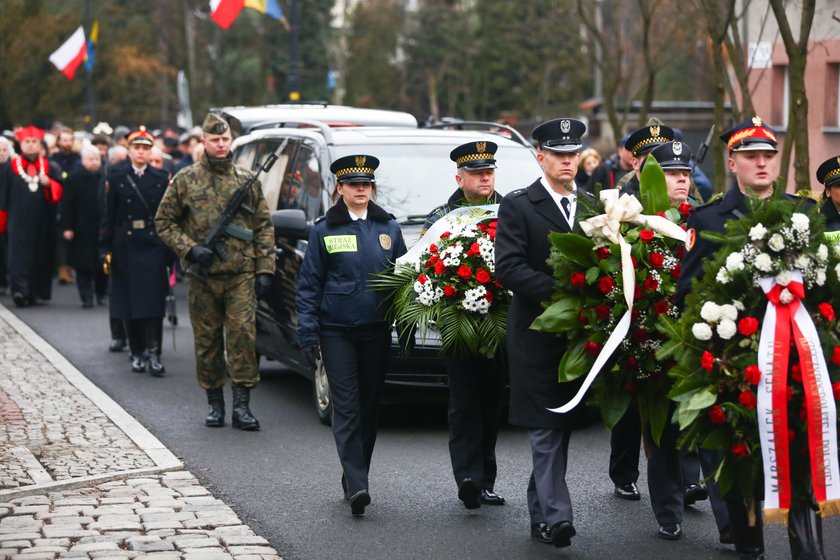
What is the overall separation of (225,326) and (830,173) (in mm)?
4364

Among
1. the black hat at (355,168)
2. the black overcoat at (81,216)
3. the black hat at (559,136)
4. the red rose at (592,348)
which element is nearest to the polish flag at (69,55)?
the black overcoat at (81,216)

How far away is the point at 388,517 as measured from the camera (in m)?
7.86

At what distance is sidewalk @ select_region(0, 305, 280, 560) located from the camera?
7.03 meters

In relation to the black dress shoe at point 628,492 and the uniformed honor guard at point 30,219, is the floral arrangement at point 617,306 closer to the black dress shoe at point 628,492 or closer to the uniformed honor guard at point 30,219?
the black dress shoe at point 628,492

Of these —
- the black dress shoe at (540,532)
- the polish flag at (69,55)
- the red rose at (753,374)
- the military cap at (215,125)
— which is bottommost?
the black dress shoe at (540,532)

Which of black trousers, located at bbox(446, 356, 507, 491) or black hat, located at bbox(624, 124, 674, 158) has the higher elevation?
black hat, located at bbox(624, 124, 674, 158)

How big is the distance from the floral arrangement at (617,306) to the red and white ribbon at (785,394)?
782mm

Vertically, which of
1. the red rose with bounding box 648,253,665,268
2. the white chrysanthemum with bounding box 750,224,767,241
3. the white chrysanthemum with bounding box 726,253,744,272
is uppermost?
the white chrysanthemum with bounding box 750,224,767,241

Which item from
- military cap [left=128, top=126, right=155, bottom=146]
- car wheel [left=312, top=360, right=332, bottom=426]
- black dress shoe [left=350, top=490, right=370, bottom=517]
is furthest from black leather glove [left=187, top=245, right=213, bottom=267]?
military cap [left=128, top=126, right=155, bottom=146]

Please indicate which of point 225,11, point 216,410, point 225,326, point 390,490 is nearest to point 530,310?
point 390,490

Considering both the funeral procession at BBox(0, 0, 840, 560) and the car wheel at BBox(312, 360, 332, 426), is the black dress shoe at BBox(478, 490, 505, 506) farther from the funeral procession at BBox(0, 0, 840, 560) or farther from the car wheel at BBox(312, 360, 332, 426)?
the car wheel at BBox(312, 360, 332, 426)

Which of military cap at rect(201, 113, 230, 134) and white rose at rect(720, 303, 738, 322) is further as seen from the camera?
military cap at rect(201, 113, 230, 134)

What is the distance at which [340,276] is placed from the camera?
8.23m

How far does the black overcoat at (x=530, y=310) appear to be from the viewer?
7145mm
